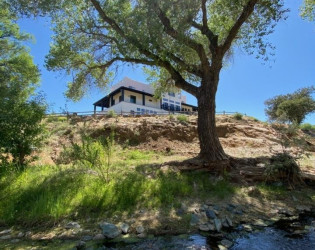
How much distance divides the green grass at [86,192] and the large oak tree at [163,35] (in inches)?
83.8

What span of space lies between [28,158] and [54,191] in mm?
3787

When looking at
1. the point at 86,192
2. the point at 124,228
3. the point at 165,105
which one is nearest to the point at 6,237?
the point at 86,192

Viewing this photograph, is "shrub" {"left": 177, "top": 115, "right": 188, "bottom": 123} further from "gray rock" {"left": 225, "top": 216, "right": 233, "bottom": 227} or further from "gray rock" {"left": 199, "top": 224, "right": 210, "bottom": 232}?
"gray rock" {"left": 199, "top": 224, "right": 210, "bottom": 232}

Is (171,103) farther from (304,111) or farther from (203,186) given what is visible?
(203,186)

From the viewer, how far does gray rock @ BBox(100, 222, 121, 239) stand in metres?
5.96

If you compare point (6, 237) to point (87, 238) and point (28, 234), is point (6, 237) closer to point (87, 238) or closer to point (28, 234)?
point (28, 234)

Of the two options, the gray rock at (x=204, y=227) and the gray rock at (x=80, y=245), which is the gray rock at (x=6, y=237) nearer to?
the gray rock at (x=80, y=245)

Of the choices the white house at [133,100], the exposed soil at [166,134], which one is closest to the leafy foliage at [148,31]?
the exposed soil at [166,134]

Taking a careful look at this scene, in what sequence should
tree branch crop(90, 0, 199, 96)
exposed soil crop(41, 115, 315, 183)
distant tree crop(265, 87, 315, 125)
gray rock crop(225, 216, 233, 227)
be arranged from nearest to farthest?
1. gray rock crop(225, 216, 233, 227)
2. tree branch crop(90, 0, 199, 96)
3. exposed soil crop(41, 115, 315, 183)
4. distant tree crop(265, 87, 315, 125)

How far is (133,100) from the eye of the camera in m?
41.3

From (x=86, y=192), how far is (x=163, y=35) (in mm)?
7609

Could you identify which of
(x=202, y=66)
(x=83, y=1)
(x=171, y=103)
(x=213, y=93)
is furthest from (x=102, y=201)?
(x=171, y=103)

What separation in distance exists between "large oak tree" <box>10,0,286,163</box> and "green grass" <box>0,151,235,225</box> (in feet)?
6.98

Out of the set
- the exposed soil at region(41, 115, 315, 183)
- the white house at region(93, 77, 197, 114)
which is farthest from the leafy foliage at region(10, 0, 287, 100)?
the white house at region(93, 77, 197, 114)
